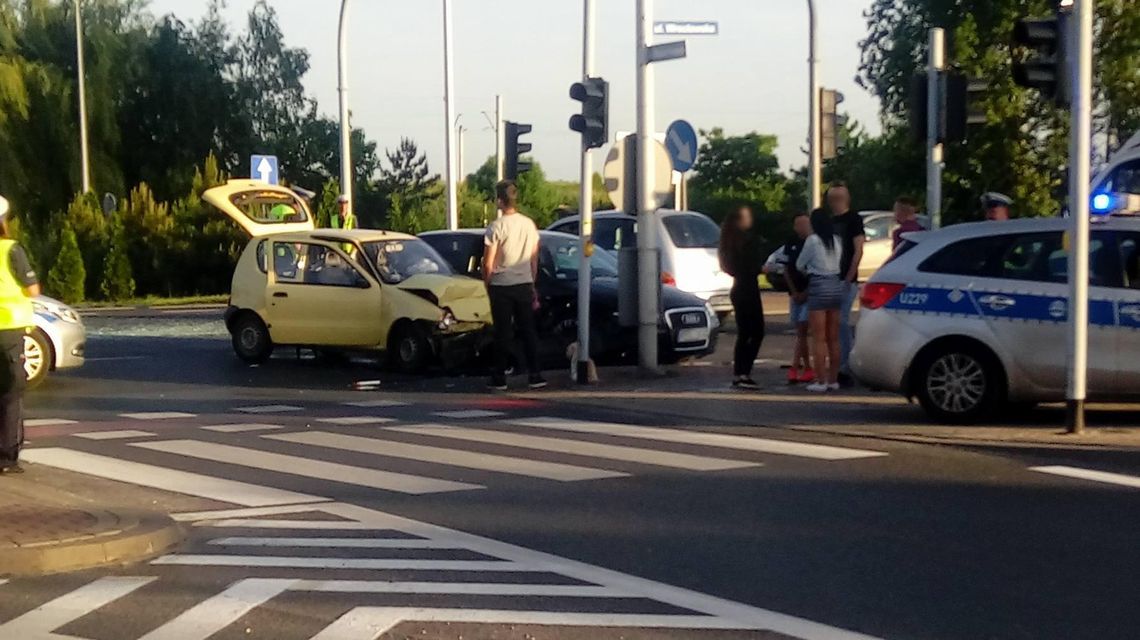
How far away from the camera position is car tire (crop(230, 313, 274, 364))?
20.4 m

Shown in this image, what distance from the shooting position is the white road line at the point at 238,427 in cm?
1366

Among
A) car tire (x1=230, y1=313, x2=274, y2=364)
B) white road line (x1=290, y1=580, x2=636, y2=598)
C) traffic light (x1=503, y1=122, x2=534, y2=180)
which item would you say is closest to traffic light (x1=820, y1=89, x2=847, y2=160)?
traffic light (x1=503, y1=122, x2=534, y2=180)

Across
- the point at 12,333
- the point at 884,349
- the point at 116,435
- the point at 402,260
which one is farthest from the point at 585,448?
the point at 402,260

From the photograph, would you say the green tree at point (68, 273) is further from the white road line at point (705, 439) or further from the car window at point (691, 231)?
the white road line at point (705, 439)

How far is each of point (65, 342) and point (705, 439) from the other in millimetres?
8324

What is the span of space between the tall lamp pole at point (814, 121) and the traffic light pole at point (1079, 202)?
7813mm

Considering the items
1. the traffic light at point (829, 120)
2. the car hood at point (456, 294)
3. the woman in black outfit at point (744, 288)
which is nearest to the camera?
the woman in black outfit at point (744, 288)

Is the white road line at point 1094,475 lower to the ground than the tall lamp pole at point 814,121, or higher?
lower

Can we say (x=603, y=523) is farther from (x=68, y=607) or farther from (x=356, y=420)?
(x=356, y=420)

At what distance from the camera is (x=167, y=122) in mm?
53969

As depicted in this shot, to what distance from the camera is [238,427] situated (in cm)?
1395

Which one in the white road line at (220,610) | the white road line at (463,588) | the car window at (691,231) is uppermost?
the car window at (691,231)

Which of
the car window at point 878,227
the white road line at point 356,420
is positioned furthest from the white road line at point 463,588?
the car window at point 878,227

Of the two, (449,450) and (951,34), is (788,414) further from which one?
(951,34)
